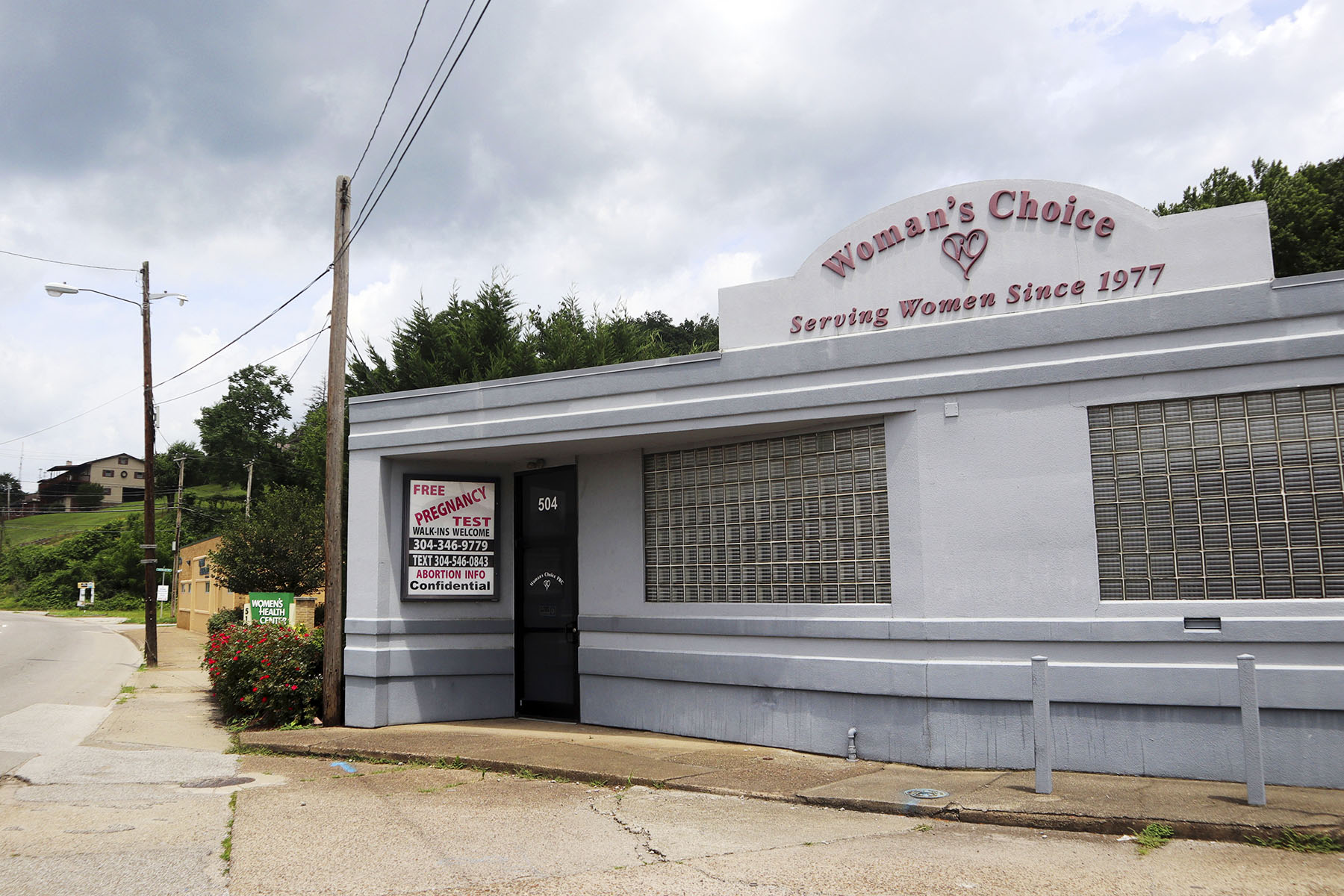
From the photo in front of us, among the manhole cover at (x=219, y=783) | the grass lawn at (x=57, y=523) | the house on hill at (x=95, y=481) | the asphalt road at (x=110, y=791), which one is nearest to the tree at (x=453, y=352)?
the asphalt road at (x=110, y=791)

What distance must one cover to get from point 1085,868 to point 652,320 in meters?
45.2

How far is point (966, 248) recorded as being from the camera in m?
9.22

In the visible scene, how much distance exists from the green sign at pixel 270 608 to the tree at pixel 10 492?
108355 mm

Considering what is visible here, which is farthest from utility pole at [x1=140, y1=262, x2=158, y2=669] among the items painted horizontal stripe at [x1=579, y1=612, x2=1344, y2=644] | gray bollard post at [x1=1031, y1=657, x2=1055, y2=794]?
gray bollard post at [x1=1031, y1=657, x2=1055, y2=794]

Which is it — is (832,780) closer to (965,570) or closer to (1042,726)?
(1042,726)

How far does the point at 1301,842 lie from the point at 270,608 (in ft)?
57.6

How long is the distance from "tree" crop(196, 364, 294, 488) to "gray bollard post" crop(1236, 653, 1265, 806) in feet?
244

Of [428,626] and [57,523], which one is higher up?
[57,523]

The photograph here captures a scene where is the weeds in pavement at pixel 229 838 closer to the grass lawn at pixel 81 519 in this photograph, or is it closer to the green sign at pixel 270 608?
the green sign at pixel 270 608

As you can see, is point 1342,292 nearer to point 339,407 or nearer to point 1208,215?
point 1208,215

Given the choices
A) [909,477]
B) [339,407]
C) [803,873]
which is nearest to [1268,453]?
[909,477]

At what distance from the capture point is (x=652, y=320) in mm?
50062

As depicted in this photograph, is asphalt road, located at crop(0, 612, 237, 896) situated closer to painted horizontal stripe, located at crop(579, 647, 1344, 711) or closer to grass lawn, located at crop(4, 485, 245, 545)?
painted horizontal stripe, located at crop(579, 647, 1344, 711)

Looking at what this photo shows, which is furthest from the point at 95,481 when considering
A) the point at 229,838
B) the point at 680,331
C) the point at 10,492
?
the point at 229,838
